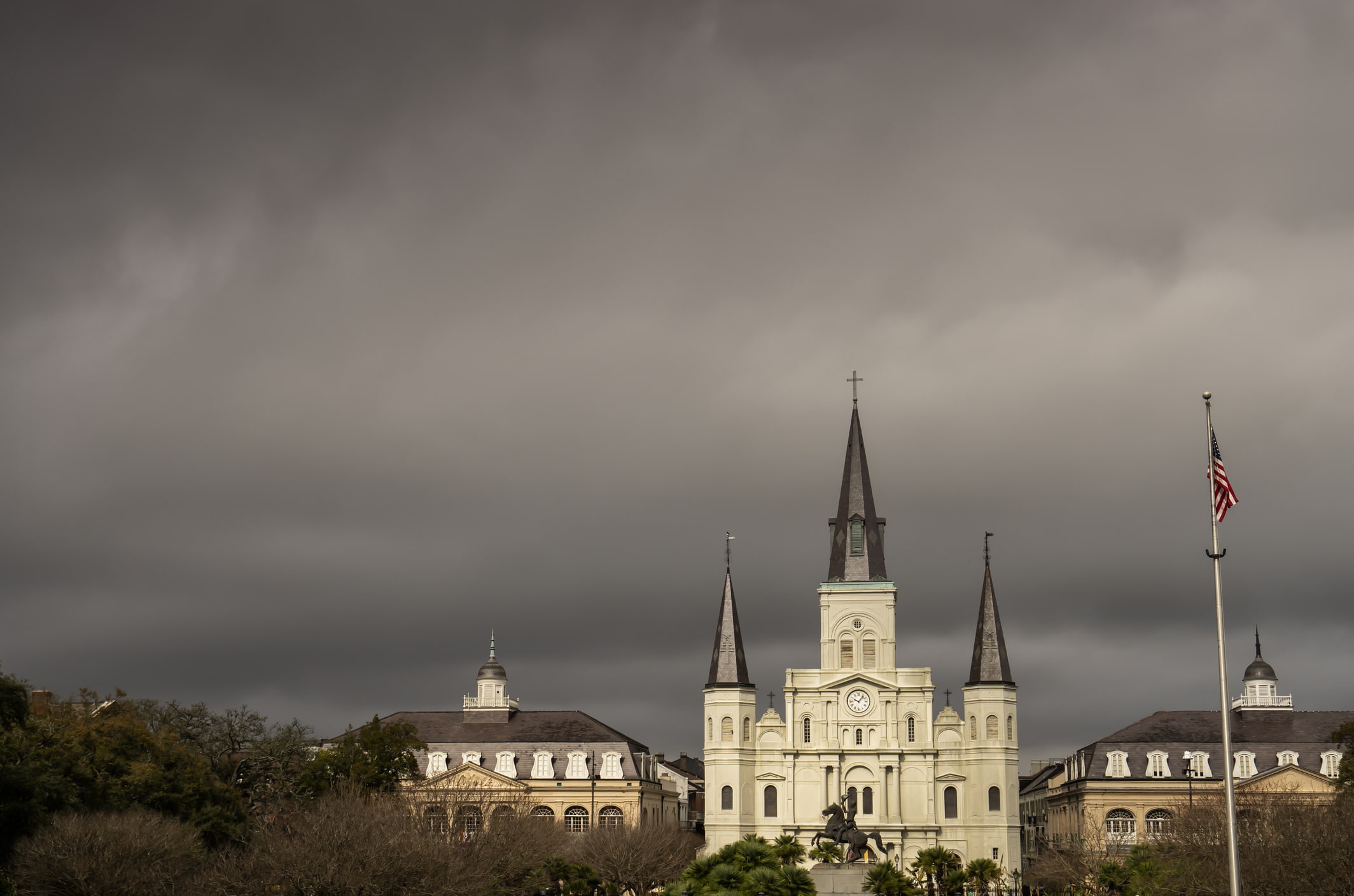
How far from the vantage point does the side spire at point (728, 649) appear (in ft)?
359

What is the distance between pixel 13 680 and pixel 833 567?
68.0m

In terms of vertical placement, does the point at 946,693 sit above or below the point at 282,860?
above

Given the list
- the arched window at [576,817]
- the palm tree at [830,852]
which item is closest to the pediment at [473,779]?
the arched window at [576,817]

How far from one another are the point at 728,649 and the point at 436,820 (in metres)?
54.8

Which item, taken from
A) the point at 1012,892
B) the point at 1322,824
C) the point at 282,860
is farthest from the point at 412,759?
the point at 1322,824

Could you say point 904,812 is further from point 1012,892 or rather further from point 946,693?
point 1012,892

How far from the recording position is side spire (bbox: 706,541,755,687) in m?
110

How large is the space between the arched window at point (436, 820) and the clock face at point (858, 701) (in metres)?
49.3

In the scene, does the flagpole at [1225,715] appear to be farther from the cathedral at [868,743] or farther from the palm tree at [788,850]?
the cathedral at [868,743]

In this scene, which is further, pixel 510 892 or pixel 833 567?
pixel 833 567

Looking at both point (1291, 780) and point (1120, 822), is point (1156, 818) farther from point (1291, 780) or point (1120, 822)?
point (1291, 780)

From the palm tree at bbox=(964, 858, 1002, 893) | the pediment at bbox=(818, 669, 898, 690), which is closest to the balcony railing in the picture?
the pediment at bbox=(818, 669, 898, 690)

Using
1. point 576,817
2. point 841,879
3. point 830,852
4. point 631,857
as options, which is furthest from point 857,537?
point 841,879

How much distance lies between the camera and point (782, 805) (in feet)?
349
